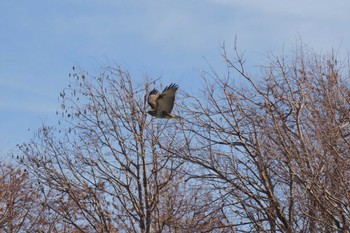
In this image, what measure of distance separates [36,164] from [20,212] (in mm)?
4716

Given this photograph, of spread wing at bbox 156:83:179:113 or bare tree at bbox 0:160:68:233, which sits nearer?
spread wing at bbox 156:83:179:113

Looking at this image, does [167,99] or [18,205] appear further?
[18,205]

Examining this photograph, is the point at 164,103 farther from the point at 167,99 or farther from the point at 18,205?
the point at 18,205

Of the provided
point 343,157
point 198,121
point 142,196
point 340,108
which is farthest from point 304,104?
point 142,196

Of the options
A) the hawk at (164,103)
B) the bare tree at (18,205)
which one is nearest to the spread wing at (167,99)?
the hawk at (164,103)

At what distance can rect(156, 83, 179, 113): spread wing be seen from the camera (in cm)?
1159

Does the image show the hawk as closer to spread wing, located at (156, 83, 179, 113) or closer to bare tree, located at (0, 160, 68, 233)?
spread wing, located at (156, 83, 179, 113)

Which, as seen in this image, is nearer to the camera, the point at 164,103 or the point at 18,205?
the point at 164,103

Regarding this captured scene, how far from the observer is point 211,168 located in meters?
10.9

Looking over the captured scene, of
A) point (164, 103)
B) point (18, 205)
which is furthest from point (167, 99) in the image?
point (18, 205)

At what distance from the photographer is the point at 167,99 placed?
1164 cm

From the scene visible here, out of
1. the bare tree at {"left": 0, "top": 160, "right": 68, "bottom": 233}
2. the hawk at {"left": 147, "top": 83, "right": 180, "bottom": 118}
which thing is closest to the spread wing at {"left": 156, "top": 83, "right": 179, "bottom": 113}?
the hawk at {"left": 147, "top": 83, "right": 180, "bottom": 118}

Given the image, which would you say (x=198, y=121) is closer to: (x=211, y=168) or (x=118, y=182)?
(x=211, y=168)

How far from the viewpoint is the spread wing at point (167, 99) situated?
11.6m
